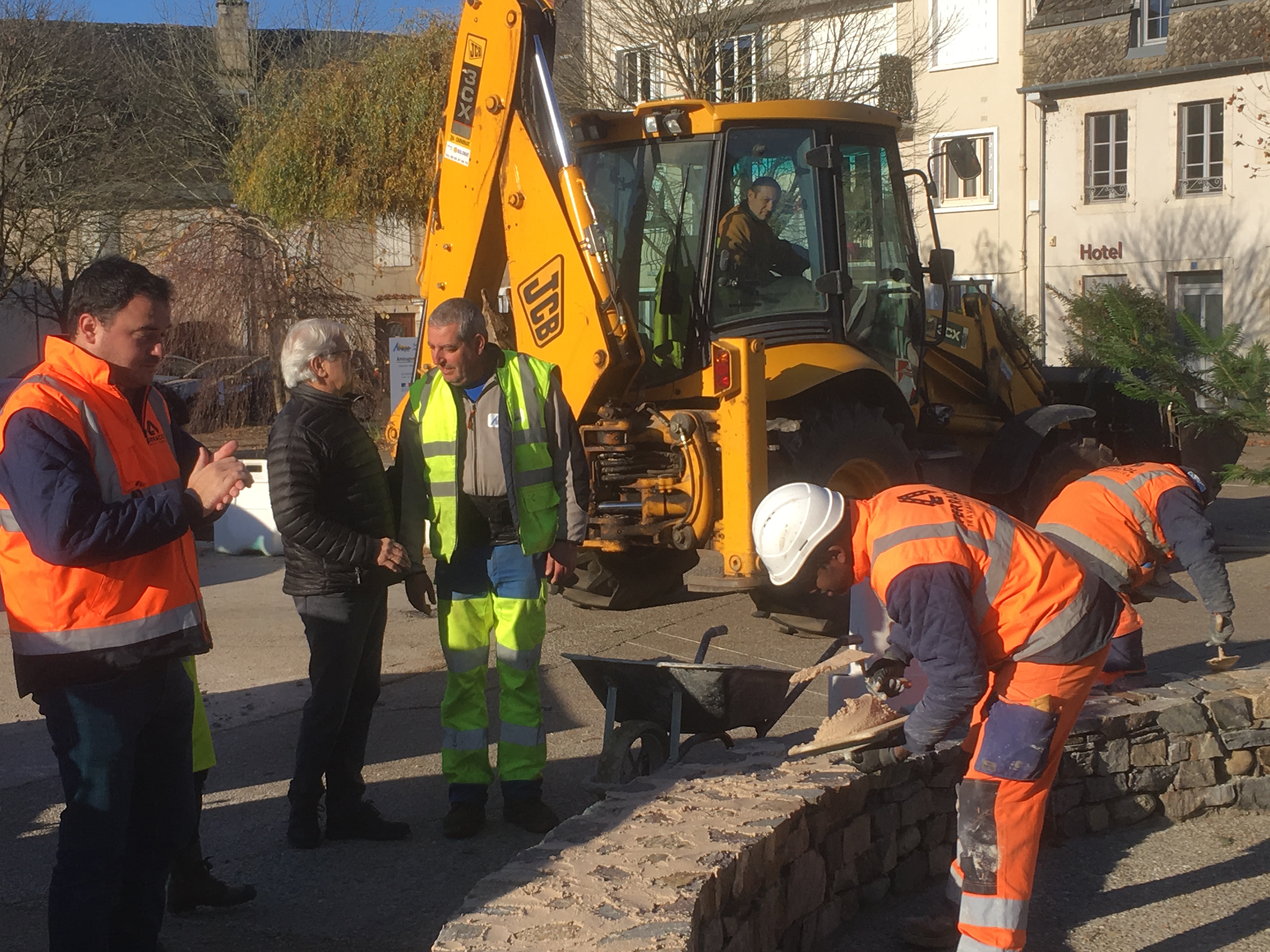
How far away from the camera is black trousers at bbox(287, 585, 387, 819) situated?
4.66m

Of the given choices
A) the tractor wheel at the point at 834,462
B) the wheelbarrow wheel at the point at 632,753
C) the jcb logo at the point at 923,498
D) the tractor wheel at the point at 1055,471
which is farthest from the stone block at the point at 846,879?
the tractor wheel at the point at 1055,471

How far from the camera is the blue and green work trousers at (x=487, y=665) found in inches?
192

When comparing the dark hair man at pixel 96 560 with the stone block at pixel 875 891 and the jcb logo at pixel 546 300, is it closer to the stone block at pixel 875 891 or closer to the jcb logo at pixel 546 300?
the stone block at pixel 875 891

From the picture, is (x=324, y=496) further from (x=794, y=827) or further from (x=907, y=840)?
(x=907, y=840)

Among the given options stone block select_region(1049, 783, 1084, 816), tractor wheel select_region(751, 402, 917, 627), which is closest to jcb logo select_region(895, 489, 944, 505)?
stone block select_region(1049, 783, 1084, 816)

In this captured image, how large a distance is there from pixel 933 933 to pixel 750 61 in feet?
52.1

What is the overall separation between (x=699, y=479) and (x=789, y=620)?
1425mm

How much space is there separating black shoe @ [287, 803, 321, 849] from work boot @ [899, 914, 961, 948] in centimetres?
212

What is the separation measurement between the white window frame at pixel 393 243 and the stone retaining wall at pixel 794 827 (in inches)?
664

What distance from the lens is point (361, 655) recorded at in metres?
4.81

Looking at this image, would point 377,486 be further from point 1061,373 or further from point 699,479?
point 1061,373

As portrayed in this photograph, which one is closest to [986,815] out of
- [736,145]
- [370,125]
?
[736,145]

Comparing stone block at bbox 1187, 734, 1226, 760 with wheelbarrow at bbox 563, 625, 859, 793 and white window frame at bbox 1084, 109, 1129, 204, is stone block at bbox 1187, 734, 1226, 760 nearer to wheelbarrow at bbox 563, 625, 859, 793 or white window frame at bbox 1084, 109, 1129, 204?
wheelbarrow at bbox 563, 625, 859, 793

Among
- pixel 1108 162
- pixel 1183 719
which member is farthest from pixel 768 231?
pixel 1108 162
